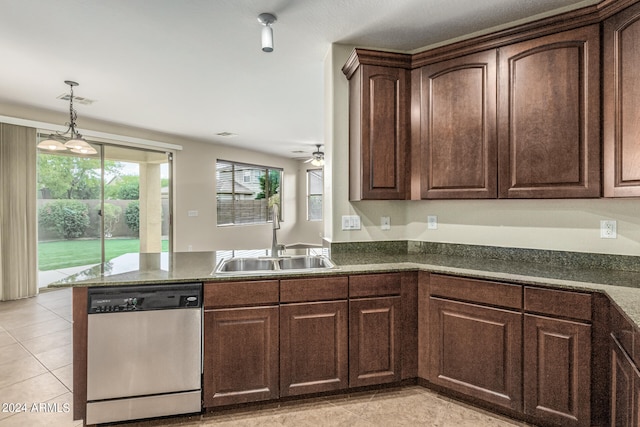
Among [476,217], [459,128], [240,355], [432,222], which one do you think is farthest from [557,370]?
[240,355]

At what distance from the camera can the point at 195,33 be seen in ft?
8.02

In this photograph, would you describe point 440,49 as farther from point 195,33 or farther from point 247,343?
point 247,343

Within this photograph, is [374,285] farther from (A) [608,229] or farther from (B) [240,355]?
(A) [608,229]

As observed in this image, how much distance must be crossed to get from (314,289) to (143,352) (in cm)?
102

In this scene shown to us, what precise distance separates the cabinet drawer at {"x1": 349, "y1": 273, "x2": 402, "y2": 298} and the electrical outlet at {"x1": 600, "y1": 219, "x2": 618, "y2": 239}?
4.33 feet

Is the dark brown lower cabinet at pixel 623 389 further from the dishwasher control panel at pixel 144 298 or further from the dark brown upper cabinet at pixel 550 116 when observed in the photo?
the dishwasher control panel at pixel 144 298

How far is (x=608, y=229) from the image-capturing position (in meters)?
2.06

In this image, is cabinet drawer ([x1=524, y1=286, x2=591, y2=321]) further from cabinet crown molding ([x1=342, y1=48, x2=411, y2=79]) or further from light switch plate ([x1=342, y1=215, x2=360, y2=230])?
cabinet crown molding ([x1=342, y1=48, x2=411, y2=79])

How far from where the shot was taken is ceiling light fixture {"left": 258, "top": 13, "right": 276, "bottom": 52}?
6.76ft

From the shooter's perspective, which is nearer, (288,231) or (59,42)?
(59,42)

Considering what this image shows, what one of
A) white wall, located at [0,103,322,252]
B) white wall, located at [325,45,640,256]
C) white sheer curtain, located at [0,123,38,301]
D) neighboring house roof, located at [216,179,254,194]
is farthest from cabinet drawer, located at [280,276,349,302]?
neighboring house roof, located at [216,179,254,194]

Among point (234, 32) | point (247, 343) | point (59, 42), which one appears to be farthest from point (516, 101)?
point (59, 42)

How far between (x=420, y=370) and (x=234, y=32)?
2.74 m

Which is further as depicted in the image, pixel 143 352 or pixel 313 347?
pixel 313 347
